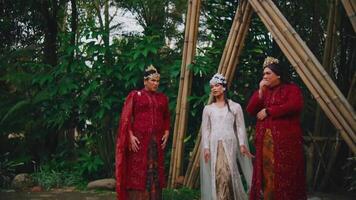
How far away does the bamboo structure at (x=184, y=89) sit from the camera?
514 cm

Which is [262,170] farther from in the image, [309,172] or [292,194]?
[309,172]

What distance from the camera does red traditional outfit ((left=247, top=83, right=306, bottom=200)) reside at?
10.8 ft

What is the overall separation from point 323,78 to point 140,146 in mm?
1657

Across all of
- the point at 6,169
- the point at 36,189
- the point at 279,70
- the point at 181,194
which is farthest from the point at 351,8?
the point at 6,169

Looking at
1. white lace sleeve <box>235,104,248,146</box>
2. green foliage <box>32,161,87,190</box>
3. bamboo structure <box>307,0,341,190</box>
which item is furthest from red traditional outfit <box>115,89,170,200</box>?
green foliage <box>32,161,87,190</box>

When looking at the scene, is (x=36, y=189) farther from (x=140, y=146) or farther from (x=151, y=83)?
A: (x=151, y=83)

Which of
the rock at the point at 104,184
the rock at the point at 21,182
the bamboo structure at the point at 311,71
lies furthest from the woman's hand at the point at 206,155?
the rock at the point at 21,182

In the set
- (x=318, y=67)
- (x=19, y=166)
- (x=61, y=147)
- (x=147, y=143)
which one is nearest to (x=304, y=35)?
(x=318, y=67)

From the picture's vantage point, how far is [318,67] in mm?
3646

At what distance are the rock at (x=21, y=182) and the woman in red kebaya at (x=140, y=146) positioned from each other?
2.57 metres

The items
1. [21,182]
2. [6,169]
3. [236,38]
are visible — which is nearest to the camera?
[236,38]

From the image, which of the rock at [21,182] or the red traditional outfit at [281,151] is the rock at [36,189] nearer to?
the rock at [21,182]

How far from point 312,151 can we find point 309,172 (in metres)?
0.25

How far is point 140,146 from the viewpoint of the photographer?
13.2ft
